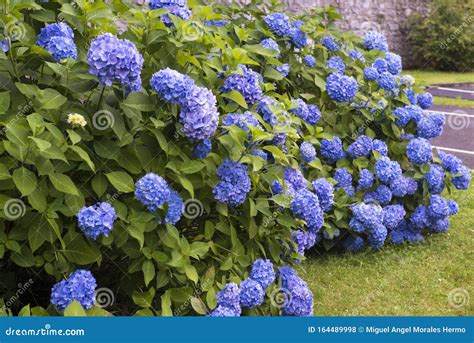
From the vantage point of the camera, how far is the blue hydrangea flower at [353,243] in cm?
447

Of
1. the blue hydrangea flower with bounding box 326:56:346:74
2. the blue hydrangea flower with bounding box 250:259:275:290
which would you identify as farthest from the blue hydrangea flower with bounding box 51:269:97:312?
the blue hydrangea flower with bounding box 326:56:346:74

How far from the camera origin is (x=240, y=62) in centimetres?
309

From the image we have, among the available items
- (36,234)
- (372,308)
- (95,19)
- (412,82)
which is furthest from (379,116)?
(36,234)

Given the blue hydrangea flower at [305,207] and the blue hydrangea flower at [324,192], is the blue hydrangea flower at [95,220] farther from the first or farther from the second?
the blue hydrangea flower at [324,192]

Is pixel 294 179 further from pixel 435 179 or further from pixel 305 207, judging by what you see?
pixel 435 179

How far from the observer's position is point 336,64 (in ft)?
15.2

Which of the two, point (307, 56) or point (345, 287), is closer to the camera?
point (345, 287)

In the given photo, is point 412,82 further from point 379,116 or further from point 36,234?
point 36,234

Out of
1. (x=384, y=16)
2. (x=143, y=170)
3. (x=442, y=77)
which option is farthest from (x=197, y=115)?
(x=384, y=16)

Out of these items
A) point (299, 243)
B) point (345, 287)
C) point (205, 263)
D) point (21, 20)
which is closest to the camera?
point (21, 20)

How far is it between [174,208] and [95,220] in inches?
13.8

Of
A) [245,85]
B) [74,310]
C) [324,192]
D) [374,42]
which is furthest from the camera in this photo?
[374,42]

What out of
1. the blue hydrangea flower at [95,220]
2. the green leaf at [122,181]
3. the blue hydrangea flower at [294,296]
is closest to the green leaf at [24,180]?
the blue hydrangea flower at [95,220]

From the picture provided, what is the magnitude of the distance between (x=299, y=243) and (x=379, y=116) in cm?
163
